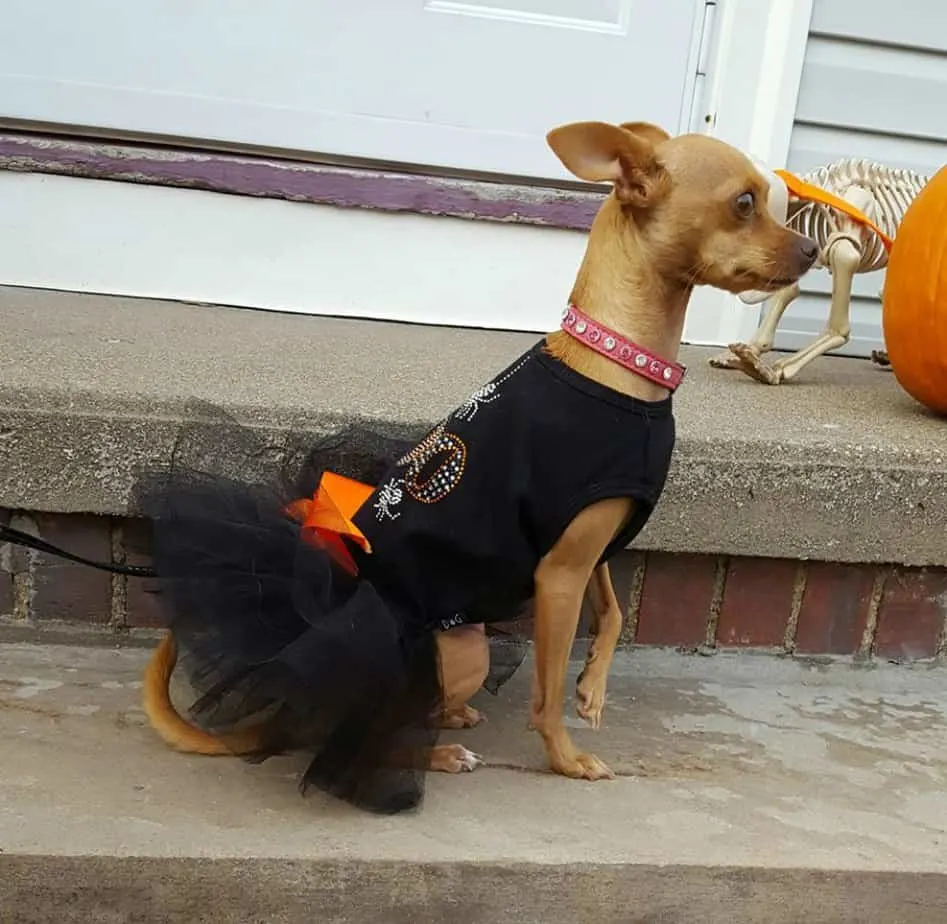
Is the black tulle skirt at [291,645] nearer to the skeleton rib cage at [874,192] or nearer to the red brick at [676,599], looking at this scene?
the red brick at [676,599]

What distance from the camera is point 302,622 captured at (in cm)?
118

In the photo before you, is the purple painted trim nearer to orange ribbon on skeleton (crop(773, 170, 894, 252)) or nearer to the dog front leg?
orange ribbon on skeleton (crop(773, 170, 894, 252))

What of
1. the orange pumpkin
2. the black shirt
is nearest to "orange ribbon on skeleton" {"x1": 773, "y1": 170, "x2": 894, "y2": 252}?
the orange pumpkin

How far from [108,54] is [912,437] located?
2.00m

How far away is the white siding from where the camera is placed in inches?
103

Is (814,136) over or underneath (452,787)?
over

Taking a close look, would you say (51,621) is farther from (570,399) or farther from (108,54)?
(108,54)

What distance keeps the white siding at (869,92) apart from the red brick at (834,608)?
1.22 meters

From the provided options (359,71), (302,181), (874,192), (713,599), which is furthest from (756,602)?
(359,71)

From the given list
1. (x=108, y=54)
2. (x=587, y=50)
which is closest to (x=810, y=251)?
(x=587, y=50)

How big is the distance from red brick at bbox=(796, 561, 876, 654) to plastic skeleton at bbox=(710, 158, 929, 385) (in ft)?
1.97

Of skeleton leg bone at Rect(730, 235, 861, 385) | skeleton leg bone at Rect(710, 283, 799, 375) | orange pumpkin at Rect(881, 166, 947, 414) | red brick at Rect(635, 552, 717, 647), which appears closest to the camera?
red brick at Rect(635, 552, 717, 647)

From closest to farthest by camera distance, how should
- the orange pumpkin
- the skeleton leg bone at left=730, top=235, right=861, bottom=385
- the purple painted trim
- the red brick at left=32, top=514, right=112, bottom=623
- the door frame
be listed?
the red brick at left=32, top=514, right=112, bottom=623, the orange pumpkin, the skeleton leg bone at left=730, top=235, right=861, bottom=385, the purple painted trim, the door frame

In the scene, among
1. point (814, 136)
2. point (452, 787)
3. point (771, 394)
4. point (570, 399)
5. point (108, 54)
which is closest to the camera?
point (570, 399)
